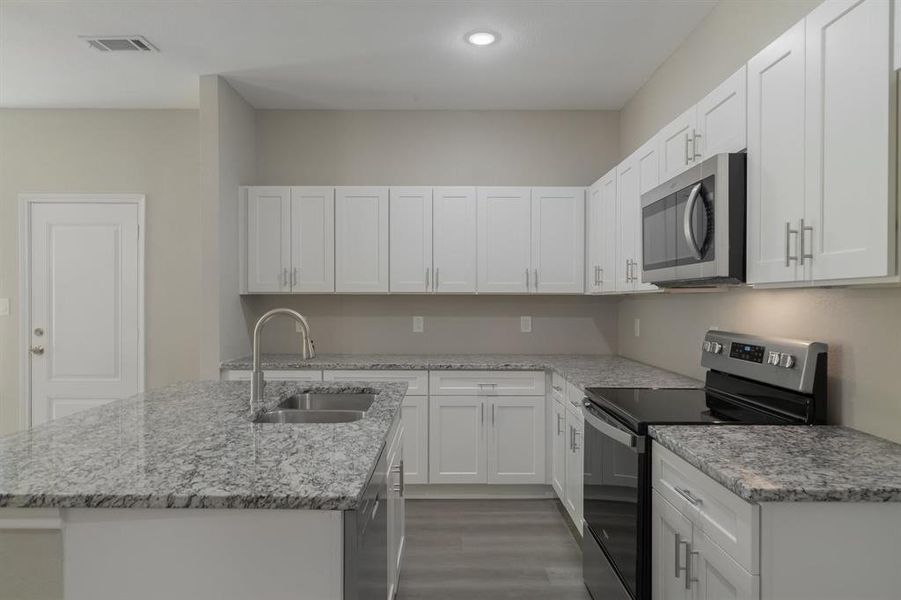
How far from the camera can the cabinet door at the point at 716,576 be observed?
1285 mm

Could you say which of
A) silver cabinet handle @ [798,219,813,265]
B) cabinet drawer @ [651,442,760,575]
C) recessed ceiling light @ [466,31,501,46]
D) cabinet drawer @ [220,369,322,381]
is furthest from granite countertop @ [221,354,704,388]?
recessed ceiling light @ [466,31,501,46]

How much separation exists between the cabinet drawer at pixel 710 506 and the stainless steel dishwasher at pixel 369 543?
90cm

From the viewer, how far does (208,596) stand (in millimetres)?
1182

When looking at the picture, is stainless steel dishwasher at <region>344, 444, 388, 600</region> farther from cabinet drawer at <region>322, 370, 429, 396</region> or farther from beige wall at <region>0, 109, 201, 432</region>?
beige wall at <region>0, 109, 201, 432</region>

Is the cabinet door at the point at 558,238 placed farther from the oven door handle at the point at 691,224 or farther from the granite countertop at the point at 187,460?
the granite countertop at the point at 187,460

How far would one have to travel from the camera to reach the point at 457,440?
3.64m

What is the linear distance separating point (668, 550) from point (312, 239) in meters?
3.04

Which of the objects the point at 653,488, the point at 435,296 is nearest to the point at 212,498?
the point at 653,488

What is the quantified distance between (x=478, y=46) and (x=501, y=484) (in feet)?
9.11

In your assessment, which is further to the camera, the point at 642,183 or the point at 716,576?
the point at 642,183

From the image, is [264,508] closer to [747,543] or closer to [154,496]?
[154,496]

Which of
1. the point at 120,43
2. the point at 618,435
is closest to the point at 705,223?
the point at 618,435

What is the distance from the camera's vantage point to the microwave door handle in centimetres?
196

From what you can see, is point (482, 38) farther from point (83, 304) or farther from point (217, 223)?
point (83, 304)
